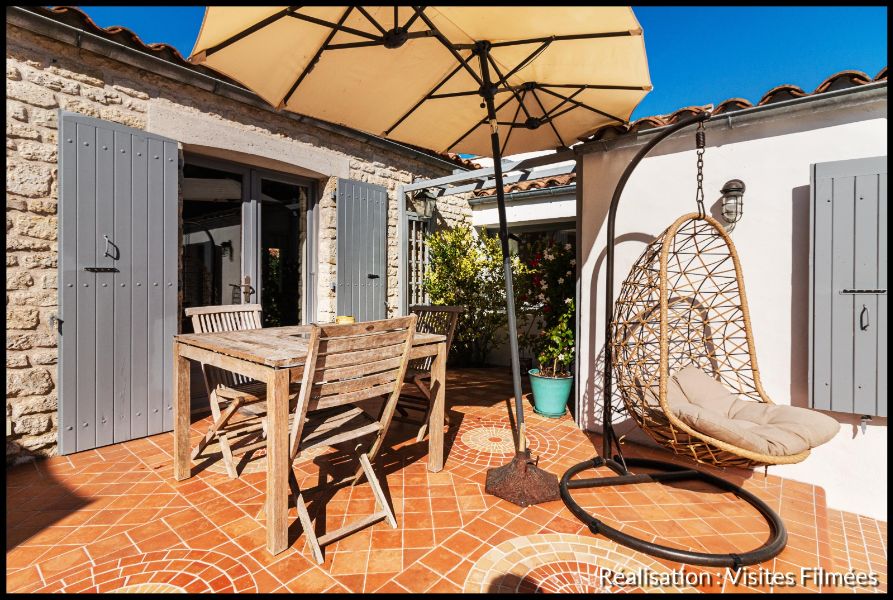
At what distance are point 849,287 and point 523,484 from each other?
2186 mm

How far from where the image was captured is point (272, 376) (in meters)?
1.98

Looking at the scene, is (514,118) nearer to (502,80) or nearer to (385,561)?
(502,80)

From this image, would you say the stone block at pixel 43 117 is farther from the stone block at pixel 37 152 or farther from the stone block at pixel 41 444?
the stone block at pixel 41 444

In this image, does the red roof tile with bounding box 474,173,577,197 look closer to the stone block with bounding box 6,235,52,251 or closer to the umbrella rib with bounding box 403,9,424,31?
the umbrella rib with bounding box 403,9,424,31

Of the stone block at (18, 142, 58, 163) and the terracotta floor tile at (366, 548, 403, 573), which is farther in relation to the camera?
the stone block at (18, 142, 58, 163)

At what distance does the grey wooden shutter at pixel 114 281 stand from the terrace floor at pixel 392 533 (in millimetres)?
347

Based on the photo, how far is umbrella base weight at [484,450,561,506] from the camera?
2.49 metres

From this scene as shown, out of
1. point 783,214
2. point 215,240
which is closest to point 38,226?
point 215,240

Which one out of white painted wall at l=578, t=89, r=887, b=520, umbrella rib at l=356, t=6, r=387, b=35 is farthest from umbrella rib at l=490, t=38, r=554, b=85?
white painted wall at l=578, t=89, r=887, b=520

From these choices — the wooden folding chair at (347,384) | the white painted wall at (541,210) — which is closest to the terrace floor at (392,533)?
the wooden folding chair at (347,384)

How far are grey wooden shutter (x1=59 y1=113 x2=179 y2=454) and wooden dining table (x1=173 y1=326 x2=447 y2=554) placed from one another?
102 cm

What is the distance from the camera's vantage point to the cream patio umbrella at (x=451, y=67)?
221 centimetres

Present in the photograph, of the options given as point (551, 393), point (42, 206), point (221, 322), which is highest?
point (42, 206)

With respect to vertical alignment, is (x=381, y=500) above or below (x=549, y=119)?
below
